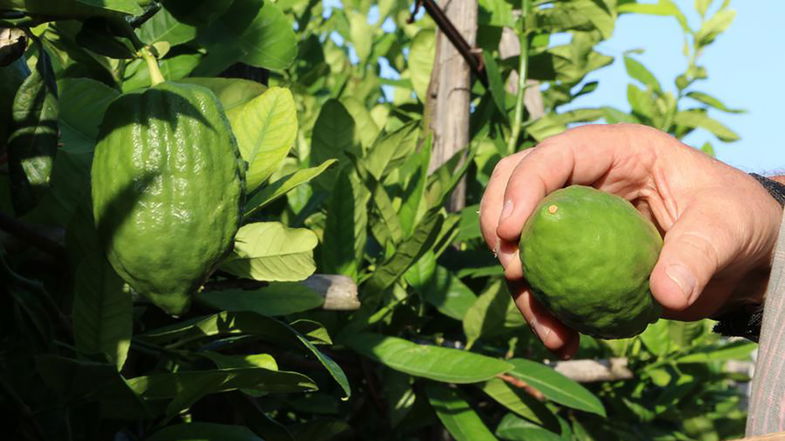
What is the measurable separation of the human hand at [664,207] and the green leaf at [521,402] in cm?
28

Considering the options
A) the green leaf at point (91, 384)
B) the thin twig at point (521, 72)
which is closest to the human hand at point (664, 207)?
the green leaf at point (91, 384)

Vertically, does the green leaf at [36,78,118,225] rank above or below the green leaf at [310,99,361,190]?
above

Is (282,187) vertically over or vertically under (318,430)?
over

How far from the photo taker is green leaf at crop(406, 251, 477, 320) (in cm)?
150

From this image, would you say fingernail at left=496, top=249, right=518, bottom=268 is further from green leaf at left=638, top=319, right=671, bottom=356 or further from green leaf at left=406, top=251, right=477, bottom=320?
green leaf at left=638, top=319, right=671, bottom=356

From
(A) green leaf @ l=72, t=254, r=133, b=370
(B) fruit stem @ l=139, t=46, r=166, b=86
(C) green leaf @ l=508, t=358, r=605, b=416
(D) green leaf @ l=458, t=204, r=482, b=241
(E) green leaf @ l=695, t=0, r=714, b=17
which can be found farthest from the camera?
(E) green leaf @ l=695, t=0, r=714, b=17

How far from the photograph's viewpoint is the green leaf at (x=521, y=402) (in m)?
1.47

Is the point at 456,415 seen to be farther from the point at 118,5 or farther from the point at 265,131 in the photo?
the point at 118,5

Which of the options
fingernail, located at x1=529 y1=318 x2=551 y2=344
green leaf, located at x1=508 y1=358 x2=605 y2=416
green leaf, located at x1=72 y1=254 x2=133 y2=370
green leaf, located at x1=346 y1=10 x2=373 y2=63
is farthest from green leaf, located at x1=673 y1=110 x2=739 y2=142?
green leaf, located at x1=72 y1=254 x2=133 y2=370

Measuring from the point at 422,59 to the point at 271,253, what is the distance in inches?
39.0

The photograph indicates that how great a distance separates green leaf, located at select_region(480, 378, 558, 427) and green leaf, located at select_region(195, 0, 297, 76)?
2.07ft

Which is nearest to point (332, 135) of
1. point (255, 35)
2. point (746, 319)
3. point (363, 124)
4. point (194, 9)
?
point (363, 124)

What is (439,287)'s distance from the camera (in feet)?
5.06

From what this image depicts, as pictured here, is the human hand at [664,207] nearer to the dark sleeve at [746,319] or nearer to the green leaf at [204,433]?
the dark sleeve at [746,319]
